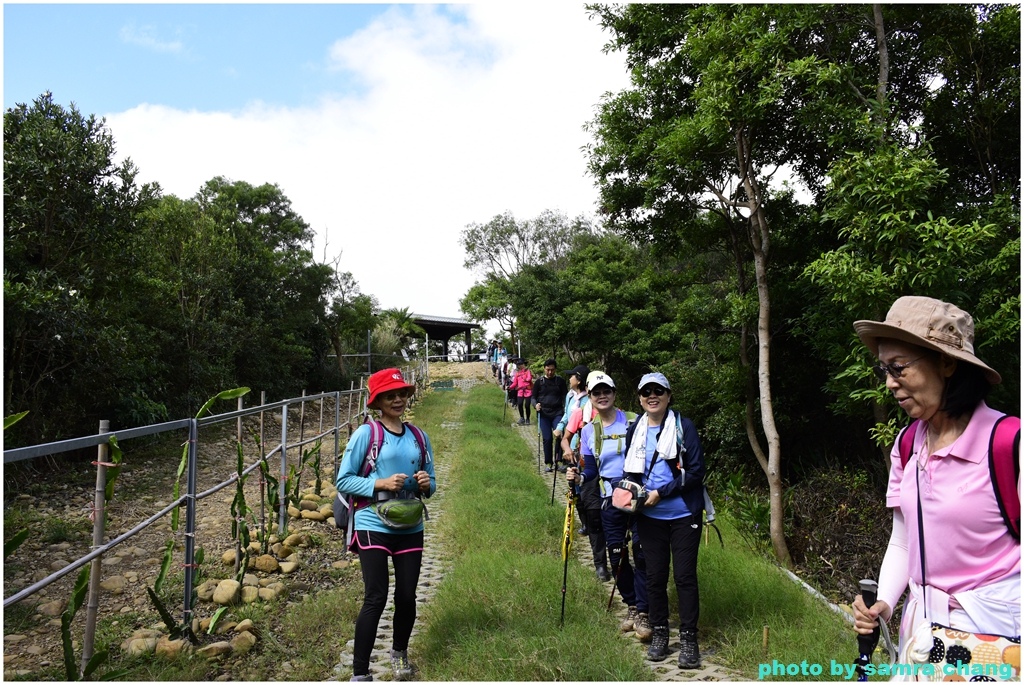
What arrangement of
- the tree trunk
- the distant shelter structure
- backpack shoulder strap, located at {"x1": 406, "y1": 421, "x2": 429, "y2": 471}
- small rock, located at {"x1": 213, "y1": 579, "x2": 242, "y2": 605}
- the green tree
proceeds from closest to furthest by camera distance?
backpack shoulder strap, located at {"x1": 406, "y1": 421, "x2": 429, "y2": 471} → small rock, located at {"x1": 213, "y1": 579, "x2": 242, "y2": 605} → the tree trunk → the green tree → the distant shelter structure

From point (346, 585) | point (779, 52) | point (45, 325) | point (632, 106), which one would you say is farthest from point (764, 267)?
point (45, 325)

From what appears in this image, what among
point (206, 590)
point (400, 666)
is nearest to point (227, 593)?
point (206, 590)

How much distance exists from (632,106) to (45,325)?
879 cm

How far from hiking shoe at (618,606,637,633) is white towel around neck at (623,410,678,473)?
42.2 inches

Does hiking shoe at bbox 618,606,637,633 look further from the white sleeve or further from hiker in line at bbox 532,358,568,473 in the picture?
hiker in line at bbox 532,358,568,473

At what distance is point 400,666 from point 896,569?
2.88 meters

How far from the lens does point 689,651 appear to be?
14.1 ft

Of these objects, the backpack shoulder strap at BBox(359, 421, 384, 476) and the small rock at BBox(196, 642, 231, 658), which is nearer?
the backpack shoulder strap at BBox(359, 421, 384, 476)

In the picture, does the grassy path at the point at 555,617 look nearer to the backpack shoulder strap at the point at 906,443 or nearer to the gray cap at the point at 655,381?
the gray cap at the point at 655,381

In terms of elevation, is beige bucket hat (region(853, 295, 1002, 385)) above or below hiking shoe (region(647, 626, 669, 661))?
above

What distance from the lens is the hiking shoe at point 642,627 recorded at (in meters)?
4.65

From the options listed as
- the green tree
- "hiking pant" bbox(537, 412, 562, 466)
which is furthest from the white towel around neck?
the green tree

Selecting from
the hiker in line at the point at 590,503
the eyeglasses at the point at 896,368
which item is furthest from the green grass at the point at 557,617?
the eyeglasses at the point at 896,368

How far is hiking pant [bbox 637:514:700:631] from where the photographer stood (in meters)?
4.38
